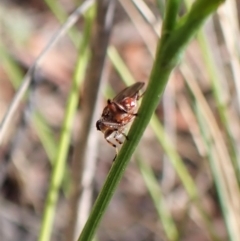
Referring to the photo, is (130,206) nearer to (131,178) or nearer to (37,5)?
(131,178)

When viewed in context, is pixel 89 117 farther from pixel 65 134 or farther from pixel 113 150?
pixel 113 150

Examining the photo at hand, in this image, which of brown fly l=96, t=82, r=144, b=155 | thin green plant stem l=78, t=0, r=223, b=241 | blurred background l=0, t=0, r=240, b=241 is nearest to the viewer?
thin green plant stem l=78, t=0, r=223, b=241

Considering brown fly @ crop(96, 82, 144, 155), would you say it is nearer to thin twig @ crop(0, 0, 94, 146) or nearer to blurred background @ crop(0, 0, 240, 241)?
thin twig @ crop(0, 0, 94, 146)

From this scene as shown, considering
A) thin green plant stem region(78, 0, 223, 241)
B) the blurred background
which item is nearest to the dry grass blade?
thin green plant stem region(78, 0, 223, 241)

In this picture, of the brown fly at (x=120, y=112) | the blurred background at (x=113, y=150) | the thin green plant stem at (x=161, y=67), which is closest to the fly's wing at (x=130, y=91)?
the brown fly at (x=120, y=112)

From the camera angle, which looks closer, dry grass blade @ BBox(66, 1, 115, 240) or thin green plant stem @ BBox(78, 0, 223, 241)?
thin green plant stem @ BBox(78, 0, 223, 241)

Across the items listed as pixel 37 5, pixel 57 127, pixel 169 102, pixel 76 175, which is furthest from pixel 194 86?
pixel 37 5

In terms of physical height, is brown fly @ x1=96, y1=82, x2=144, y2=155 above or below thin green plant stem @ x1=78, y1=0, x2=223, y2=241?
below
